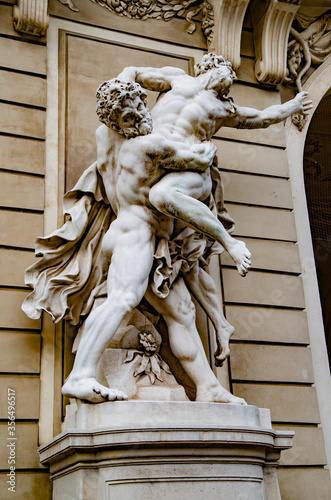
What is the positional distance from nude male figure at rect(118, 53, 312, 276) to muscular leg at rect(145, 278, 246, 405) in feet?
2.05

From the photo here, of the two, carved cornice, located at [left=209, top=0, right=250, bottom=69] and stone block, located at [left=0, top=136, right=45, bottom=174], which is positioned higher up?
carved cornice, located at [left=209, top=0, right=250, bottom=69]

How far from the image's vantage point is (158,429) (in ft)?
15.0

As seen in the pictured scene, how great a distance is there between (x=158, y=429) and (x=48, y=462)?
1.18 meters

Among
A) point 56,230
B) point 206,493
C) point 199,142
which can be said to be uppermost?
point 199,142

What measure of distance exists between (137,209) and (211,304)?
1.07m

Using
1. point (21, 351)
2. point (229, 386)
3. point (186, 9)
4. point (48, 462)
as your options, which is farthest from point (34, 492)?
point (186, 9)

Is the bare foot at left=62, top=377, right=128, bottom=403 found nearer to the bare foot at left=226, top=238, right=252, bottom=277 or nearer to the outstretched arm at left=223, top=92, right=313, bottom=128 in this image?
the bare foot at left=226, top=238, right=252, bottom=277

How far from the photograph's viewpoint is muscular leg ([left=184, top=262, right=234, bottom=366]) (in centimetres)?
579

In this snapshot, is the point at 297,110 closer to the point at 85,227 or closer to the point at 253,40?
the point at 253,40

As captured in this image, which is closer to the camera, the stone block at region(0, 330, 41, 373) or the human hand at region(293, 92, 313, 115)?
the stone block at region(0, 330, 41, 373)

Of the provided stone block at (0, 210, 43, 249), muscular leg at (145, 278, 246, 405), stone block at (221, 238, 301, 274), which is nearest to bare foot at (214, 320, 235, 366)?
muscular leg at (145, 278, 246, 405)

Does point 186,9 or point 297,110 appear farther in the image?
point 186,9

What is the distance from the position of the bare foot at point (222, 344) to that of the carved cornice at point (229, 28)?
9.95 ft

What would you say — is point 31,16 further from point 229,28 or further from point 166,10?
point 229,28
